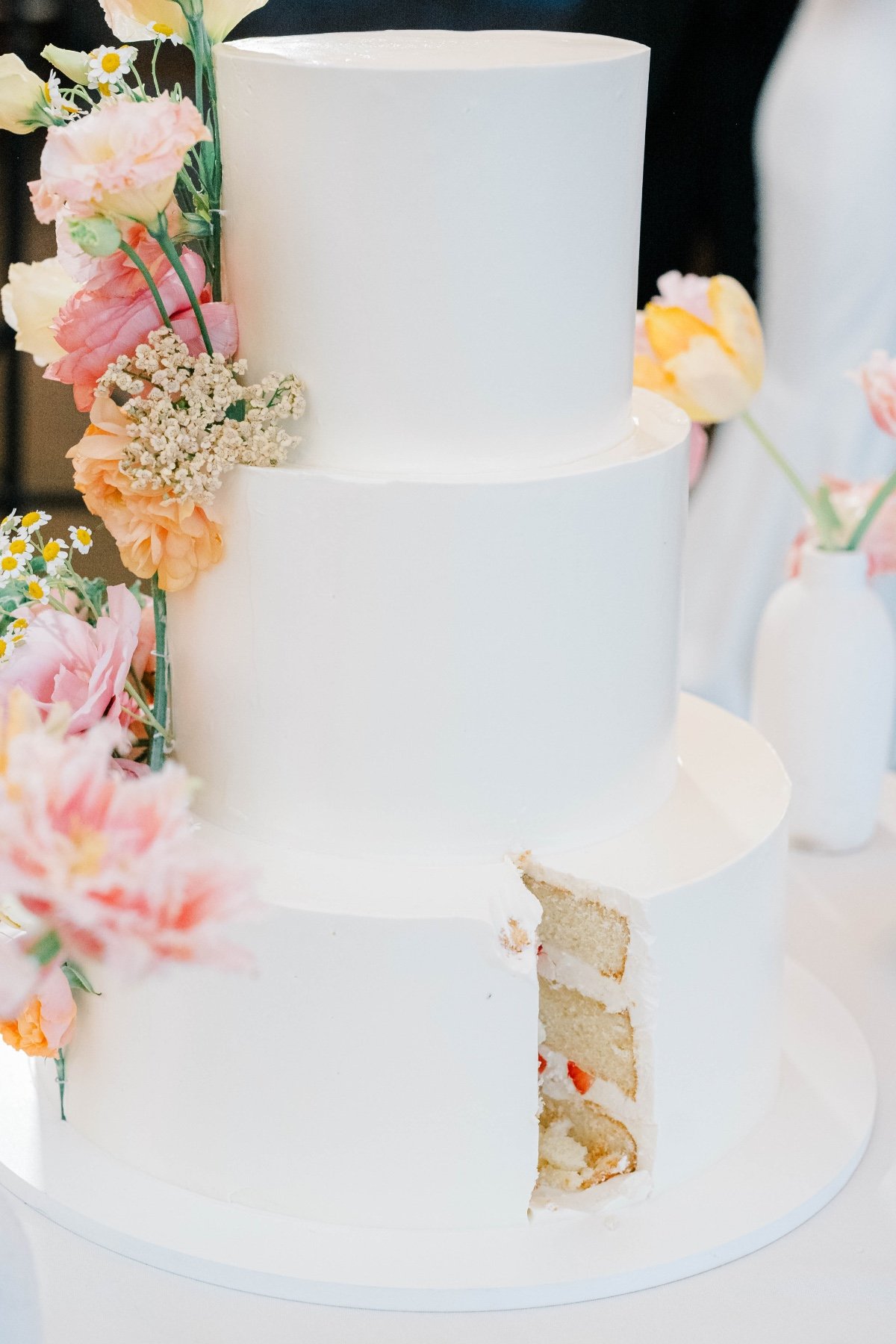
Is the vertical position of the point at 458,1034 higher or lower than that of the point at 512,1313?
higher

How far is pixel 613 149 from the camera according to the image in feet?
4.44

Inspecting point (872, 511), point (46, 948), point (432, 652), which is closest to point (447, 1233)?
point (432, 652)

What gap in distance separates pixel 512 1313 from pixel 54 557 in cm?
80

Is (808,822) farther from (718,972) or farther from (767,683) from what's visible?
(718,972)

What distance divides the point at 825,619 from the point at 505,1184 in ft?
3.48

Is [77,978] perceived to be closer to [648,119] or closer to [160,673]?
[160,673]

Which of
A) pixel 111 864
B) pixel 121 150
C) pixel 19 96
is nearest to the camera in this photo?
pixel 111 864

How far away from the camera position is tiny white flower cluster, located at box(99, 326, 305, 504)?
4.27ft

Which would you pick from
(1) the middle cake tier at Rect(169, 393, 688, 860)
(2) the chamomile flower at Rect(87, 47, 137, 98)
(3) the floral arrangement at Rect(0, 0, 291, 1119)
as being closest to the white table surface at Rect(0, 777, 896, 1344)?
(3) the floral arrangement at Rect(0, 0, 291, 1119)

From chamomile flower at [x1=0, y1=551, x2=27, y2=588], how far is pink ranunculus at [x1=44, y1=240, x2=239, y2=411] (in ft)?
0.54

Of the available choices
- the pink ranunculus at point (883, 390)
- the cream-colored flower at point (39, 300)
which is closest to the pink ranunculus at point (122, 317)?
the cream-colored flower at point (39, 300)

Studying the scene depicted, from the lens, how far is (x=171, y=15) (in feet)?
4.33

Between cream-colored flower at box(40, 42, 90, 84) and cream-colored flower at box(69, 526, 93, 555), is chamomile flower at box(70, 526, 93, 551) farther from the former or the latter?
cream-colored flower at box(40, 42, 90, 84)

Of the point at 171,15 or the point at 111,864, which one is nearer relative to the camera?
the point at 111,864
